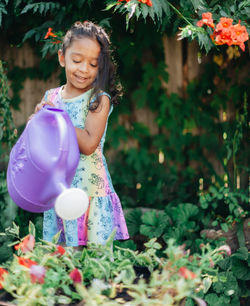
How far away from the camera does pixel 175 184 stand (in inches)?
154

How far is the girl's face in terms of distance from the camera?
196 cm

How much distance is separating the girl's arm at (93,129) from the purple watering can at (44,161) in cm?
17

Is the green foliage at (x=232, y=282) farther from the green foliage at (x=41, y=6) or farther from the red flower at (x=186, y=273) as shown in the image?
the green foliage at (x=41, y=6)

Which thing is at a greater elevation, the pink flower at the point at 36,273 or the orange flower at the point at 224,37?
the orange flower at the point at 224,37

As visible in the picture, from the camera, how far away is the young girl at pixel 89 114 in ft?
6.43

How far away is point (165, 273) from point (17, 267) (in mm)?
474

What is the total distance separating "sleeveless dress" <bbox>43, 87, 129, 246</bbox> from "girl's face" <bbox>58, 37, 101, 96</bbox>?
0.09 metres

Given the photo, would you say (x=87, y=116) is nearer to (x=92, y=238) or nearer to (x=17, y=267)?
(x=92, y=238)

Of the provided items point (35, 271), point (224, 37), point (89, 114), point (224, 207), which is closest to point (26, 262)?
point (35, 271)

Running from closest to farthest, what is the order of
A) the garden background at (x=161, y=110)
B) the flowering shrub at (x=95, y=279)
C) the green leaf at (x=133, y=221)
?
the flowering shrub at (x=95, y=279) → the green leaf at (x=133, y=221) → the garden background at (x=161, y=110)

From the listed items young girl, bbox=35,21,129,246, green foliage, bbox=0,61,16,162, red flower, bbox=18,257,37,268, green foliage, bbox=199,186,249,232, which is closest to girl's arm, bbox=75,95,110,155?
young girl, bbox=35,21,129,246

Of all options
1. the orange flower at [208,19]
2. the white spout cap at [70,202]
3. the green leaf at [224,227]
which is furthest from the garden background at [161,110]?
the white spout cap at [70,202]

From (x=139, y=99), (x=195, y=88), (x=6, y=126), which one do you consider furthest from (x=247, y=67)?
(x=6, y=126)

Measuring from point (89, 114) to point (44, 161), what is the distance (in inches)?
17.1
